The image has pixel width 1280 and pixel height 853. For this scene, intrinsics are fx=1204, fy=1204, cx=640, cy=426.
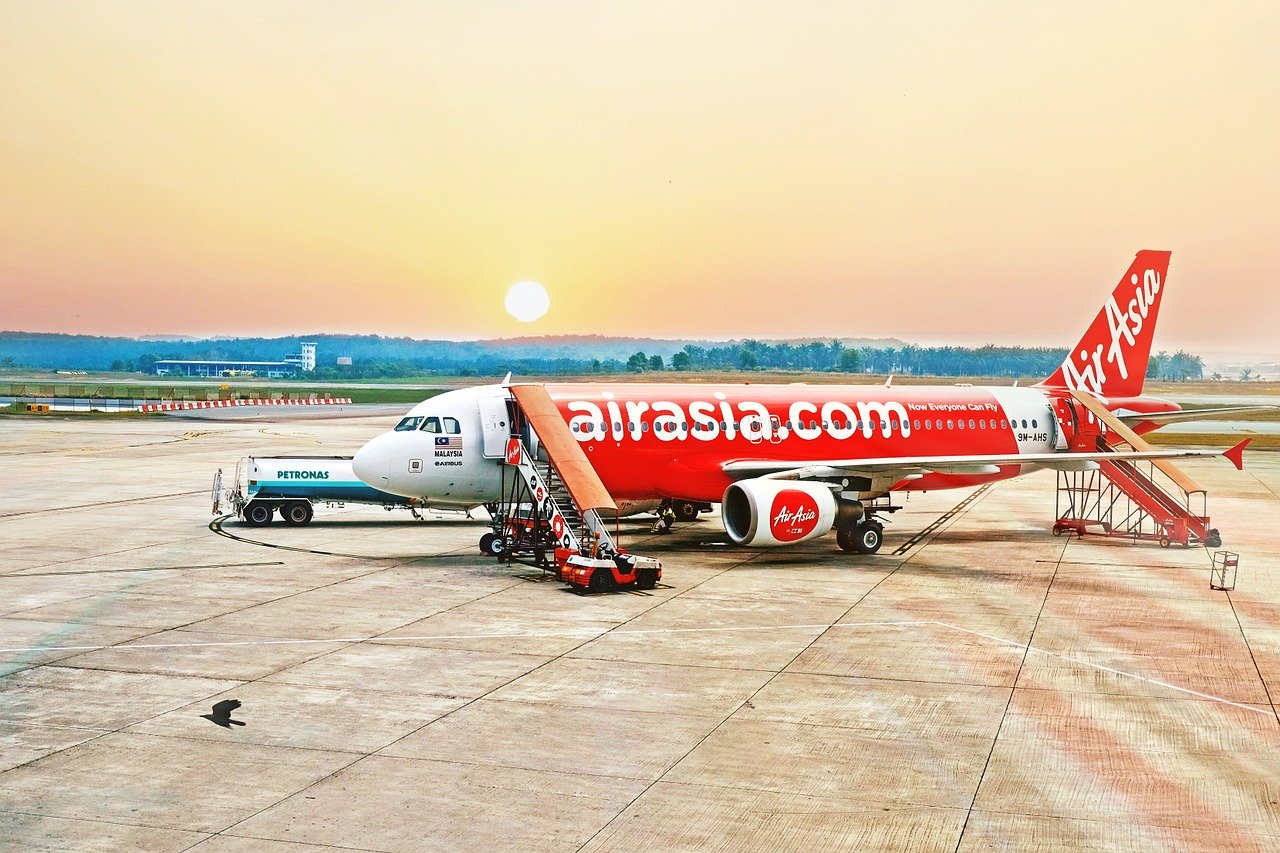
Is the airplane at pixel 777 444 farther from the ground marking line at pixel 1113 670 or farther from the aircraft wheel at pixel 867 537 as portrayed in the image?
the ground marking line at pixel 1113 670

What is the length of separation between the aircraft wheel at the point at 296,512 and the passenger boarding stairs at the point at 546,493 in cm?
909

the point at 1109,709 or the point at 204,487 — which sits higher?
the point at 204,487

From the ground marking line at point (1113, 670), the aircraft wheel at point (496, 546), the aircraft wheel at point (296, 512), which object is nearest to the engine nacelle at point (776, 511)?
the aircraft wheel at point (496, 546)

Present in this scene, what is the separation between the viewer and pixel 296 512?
3728 centimetres

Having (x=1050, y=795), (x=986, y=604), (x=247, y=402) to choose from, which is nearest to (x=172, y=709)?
(x=1050, y=795)

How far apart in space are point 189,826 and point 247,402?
381 ft

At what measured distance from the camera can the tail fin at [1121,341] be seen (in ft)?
133

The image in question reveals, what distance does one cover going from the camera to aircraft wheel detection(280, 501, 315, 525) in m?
37.2

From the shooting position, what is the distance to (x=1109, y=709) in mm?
16594

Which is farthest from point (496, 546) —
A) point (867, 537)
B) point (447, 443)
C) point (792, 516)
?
point (867, 537)

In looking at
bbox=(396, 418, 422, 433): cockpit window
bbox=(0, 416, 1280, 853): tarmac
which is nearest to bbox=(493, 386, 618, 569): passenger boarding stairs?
bbox=(0, 416, 1280, 853): tarmac

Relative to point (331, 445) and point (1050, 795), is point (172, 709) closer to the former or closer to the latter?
point (1050, 795)

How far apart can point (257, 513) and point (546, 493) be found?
1288cm

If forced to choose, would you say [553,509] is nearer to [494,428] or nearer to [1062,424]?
[494,428]
